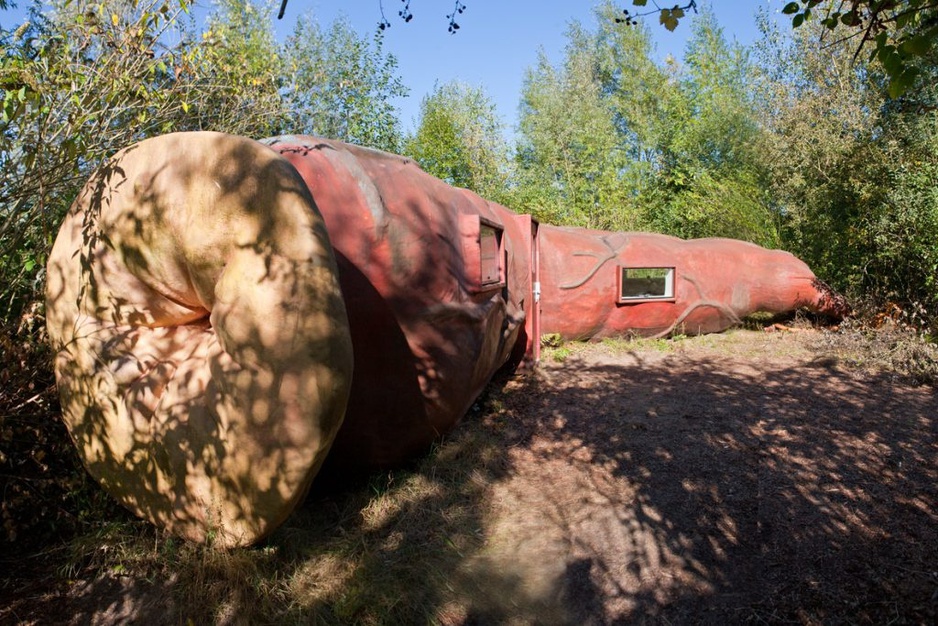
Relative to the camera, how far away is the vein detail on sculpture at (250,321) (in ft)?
8.01

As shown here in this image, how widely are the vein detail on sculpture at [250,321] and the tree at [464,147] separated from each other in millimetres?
13857

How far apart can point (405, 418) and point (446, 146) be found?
1534 cm

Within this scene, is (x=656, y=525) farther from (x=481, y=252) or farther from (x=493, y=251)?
(x=493, y=251)

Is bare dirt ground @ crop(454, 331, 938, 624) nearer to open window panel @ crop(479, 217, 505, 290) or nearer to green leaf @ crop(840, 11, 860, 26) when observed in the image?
open window panel @ crop(479, 217, 505, 290)

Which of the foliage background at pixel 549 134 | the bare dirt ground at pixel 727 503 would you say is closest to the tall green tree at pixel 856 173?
the foliage background at pixel 549 134

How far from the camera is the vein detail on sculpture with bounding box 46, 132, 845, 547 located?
96.1 inches

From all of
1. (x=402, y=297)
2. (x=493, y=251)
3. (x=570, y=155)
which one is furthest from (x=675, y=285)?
(x=570, y=155)

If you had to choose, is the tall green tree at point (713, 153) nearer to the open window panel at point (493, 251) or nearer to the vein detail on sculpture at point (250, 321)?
the open window panel at point (493, 251)

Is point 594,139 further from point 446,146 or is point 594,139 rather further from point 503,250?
point 503,250

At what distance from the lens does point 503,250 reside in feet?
19.4

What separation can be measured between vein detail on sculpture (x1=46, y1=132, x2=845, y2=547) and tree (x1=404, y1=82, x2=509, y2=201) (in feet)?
45.5

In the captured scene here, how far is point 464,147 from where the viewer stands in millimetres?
18422

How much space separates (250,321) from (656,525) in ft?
8.41

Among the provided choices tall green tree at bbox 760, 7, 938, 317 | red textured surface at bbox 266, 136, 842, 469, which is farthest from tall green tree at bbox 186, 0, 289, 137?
tall green tree at bbox 760, 7, 938, 317
